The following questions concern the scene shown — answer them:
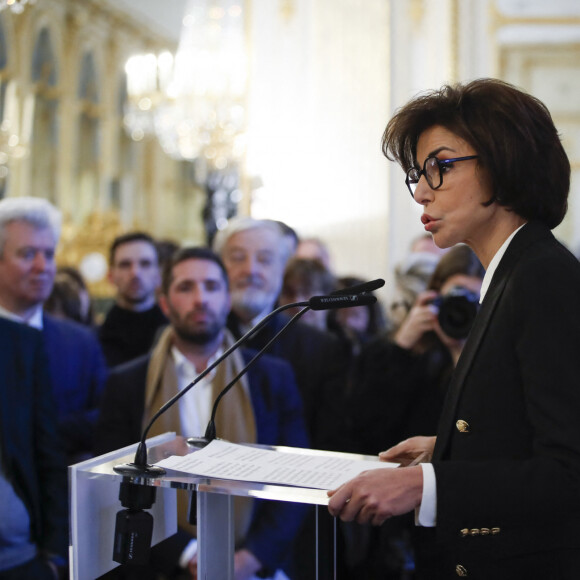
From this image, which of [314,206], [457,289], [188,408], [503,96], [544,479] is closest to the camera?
[544,479]

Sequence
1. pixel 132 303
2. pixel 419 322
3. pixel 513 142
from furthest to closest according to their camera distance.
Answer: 1. pixel 132 303
2. pixel 419 322
3. pixel 513 142

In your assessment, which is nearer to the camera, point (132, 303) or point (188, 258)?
point (188, 258)

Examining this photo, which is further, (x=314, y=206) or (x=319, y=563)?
(x=314, y=206)

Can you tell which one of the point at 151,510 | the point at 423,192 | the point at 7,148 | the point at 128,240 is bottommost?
the point at 151,510

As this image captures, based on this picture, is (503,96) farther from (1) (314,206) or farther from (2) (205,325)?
(1) (314,206)

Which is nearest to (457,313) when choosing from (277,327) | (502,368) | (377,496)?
(277,327)

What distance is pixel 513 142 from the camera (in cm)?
139

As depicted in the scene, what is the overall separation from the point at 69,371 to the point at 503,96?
2.22 m

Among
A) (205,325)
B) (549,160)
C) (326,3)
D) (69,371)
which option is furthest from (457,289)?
(326,3)

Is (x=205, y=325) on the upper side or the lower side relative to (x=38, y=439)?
upper

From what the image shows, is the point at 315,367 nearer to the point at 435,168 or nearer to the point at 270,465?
the point at 270,465

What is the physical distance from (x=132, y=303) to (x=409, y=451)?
108 inches

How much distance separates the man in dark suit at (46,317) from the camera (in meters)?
2.86

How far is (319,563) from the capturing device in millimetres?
1500
